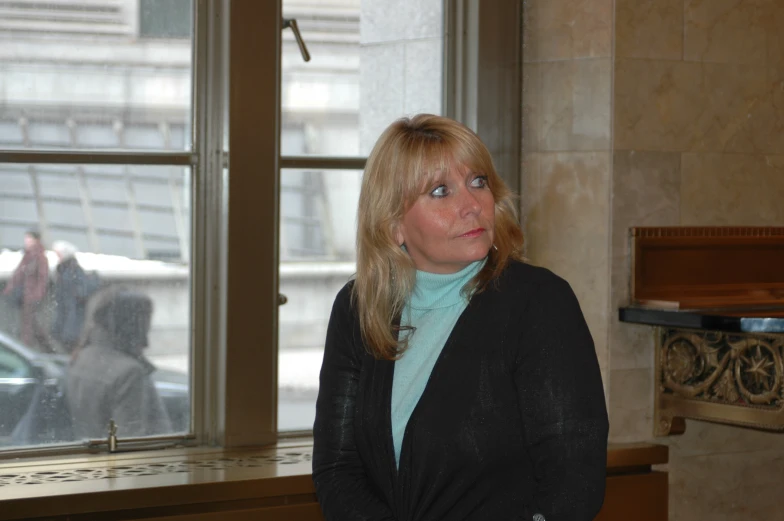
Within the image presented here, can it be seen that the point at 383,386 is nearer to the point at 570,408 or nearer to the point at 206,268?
the point at 570,408

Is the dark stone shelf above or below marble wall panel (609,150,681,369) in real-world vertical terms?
below

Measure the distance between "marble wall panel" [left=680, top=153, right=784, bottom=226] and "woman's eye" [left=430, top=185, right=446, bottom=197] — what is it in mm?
1599

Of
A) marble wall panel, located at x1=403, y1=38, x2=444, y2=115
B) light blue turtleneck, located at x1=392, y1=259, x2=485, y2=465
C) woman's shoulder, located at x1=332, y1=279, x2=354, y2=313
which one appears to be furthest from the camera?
marble wall panel, located at x1=403, y1=38, x2=444, y2=115

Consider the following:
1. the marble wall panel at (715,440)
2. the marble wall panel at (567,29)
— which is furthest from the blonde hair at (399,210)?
the marble wall panel at (715,440)

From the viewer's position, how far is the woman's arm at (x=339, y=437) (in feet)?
6.02

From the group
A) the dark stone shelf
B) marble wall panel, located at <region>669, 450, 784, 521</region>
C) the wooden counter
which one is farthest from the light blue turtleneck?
marble wall panel, located at <region>669, 450, 784, 521</region>

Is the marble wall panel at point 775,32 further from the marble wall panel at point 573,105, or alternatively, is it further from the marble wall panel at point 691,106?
the marble wall panel at point 573,105

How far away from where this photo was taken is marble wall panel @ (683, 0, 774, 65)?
3.22 metres

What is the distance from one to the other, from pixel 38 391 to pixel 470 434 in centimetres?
164

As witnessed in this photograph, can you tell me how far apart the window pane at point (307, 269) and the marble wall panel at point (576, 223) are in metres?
0.56

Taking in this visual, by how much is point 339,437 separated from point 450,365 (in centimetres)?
27

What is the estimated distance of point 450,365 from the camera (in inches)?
68.4

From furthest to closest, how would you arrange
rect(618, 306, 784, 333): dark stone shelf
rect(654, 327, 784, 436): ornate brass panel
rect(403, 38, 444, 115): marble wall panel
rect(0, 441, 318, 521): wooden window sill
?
rect(403, 38, 444, 115): marble wall panel
rect(654, 327, 784, 436): ornate brass panel
rect(618, 306, 784, 333): dark stone shelf
rect(0, 441, 318, 521): wooden window sill

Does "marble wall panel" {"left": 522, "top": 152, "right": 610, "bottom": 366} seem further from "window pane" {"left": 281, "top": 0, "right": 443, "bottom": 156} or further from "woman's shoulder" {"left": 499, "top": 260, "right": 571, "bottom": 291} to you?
"woman's shoulder" {"left": 499, "top": 260, "right": 571, "bottom": 291}
